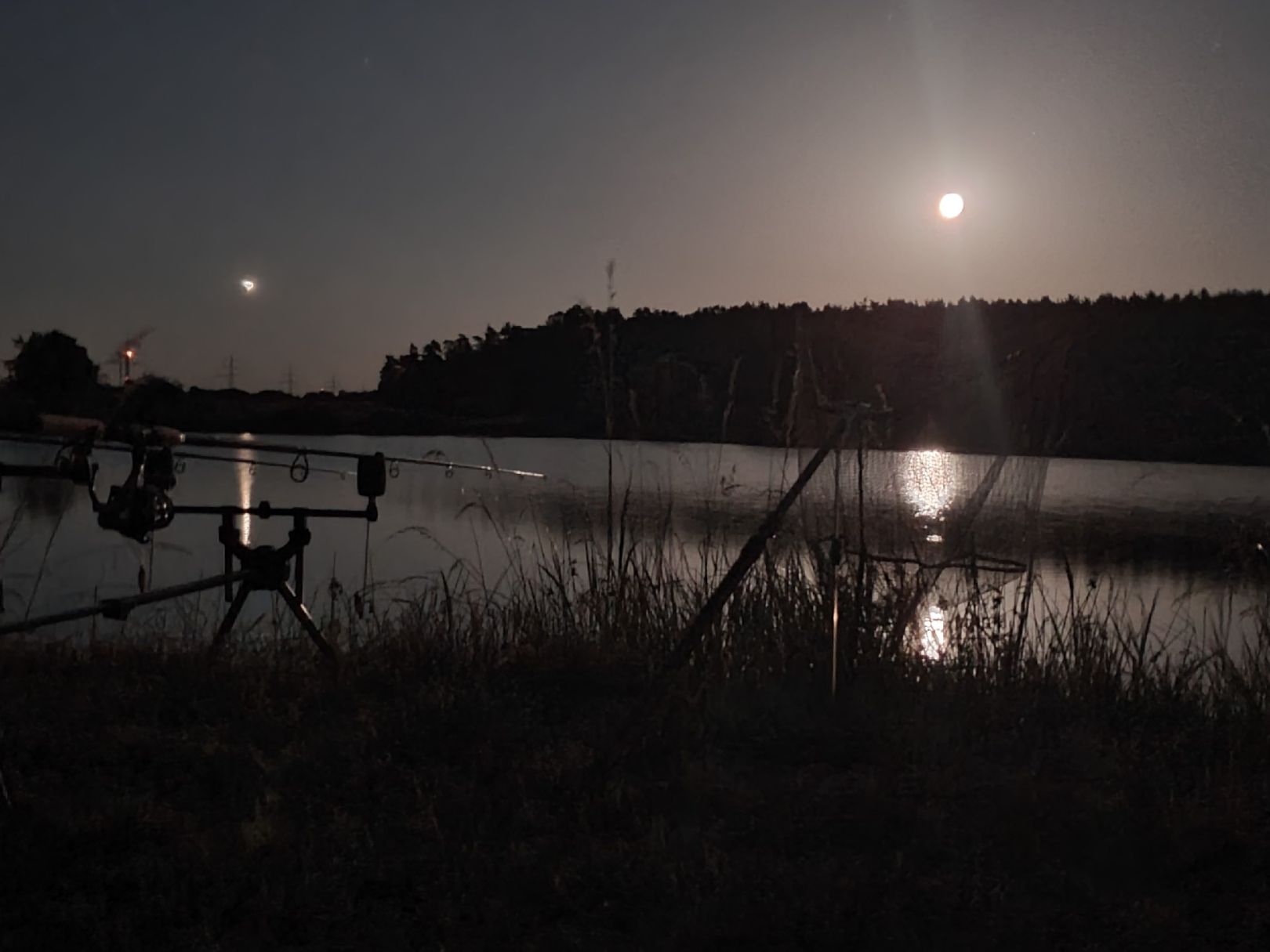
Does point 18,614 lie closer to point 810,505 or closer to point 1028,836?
point 810,505

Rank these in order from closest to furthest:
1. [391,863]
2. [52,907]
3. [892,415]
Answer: [52,907] < [391,863] < [892,415]

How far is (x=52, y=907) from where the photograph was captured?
272 centimetres

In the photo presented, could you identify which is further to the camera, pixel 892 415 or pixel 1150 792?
pixel 892 415

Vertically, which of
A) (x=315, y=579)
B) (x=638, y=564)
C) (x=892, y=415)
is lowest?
(x=315, y=579)

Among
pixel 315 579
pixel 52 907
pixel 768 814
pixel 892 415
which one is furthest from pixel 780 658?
pixel 315 579

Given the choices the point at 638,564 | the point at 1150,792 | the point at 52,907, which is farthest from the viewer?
the point at 638,564

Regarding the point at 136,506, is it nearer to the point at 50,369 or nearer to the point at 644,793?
the point at 50,369

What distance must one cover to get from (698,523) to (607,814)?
6.81m

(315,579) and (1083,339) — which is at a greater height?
(1083,339)

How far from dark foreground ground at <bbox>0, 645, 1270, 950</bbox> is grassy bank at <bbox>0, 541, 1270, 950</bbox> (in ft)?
0.04

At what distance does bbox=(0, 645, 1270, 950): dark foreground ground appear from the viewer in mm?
2775

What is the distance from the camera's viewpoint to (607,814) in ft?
11.4

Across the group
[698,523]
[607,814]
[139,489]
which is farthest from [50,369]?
[698,523]

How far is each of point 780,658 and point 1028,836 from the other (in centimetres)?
203
